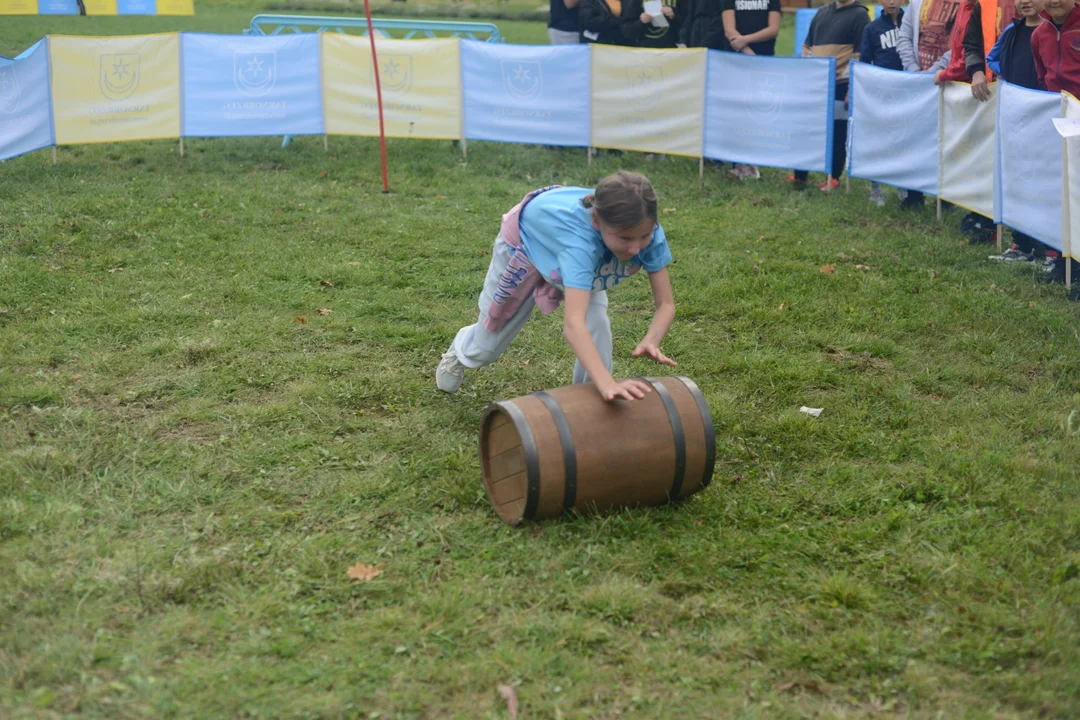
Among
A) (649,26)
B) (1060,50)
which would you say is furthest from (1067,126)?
(649,26)

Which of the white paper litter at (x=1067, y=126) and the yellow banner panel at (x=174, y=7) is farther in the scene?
the yellow banner panel at (x=174, y=7)

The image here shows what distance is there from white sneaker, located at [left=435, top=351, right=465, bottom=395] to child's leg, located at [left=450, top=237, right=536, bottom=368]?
0.06 m

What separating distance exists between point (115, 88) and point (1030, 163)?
9.41 meters

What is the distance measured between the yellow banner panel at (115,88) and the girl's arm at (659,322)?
901 cm

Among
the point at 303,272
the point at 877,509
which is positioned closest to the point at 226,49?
the point at 303,272

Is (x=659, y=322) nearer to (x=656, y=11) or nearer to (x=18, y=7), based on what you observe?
(x=656, y=11)

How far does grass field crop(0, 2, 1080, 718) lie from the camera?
10.7ft

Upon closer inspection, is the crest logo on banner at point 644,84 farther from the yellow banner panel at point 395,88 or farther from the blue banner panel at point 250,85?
the blue banner panel at point 250,85

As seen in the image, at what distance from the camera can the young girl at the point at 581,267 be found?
4035 mm

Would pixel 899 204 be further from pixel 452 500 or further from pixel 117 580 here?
pixel 117 580

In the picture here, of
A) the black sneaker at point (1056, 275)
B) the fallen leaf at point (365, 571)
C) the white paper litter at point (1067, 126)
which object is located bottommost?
the fallen leaf at point (365, 571)


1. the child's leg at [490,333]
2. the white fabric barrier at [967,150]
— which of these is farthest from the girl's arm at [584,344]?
the white fabric barrier at [967,150]

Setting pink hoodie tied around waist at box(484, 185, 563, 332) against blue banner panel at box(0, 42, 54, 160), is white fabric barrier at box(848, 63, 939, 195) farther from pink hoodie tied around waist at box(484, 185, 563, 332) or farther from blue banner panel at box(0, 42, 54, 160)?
blue banner panel at box(0, 42, 54, 160)

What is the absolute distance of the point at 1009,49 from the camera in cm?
823
